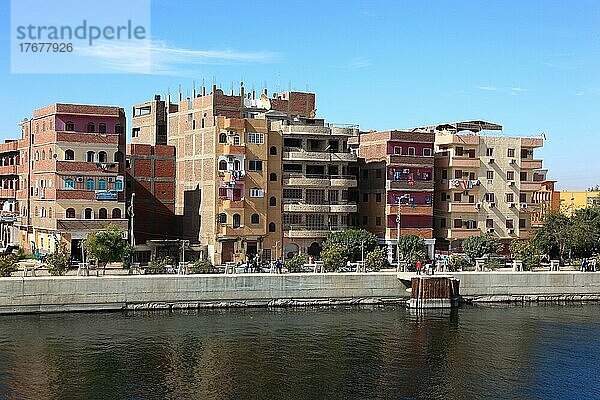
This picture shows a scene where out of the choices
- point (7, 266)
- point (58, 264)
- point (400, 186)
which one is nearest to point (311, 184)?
point (400, 186)

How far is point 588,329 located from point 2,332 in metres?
42.4

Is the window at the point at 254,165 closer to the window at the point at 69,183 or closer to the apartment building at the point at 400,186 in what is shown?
the apartment building at the point at 400,186

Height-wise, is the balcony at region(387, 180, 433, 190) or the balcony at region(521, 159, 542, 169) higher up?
the balcony at region(521, 159, 542, 169)

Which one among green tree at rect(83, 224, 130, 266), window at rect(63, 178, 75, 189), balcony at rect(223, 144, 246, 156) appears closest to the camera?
green tree at rect(83, 224, 130, 266)

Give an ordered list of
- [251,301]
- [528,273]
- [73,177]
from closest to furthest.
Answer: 1. [251,301]
2. [528,273]
3. [73,177]

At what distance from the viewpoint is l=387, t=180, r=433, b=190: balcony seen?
310ft

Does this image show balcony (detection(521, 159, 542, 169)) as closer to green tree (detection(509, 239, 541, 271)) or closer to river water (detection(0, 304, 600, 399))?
green tree (detection(509, 239, 541, 271))

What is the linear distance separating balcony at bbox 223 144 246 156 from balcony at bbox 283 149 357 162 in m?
5.21

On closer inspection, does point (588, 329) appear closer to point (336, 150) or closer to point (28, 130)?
point (336, 150)

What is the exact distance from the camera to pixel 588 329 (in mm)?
64125

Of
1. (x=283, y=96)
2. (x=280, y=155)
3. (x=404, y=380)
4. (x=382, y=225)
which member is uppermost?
(x=283, y=96)

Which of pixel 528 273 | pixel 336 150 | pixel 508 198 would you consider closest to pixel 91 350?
pixel 528 273

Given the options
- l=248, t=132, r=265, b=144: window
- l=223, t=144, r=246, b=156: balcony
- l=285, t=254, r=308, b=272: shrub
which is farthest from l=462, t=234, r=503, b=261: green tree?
l=223, t=144, r=246, b=156: balcony

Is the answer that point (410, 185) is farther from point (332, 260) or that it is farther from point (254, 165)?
point (332, 260)
